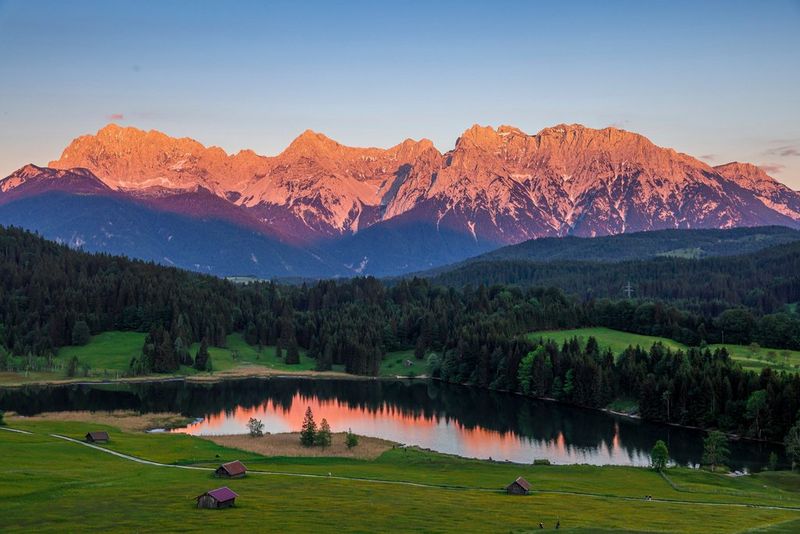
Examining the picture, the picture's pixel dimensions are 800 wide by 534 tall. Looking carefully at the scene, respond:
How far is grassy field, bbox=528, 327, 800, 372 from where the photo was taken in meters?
151

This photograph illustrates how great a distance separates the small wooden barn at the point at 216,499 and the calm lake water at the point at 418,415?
51211mm

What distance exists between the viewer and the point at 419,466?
303ft

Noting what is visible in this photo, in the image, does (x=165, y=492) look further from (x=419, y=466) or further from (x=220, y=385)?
(x=220, y=385)

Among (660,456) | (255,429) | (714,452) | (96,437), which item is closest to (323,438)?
Answer: (255,429)

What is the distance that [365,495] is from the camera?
68062mm

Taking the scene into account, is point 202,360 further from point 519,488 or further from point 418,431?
point 519,488

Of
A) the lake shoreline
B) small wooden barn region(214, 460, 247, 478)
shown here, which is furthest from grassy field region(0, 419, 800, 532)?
the lake shoreline

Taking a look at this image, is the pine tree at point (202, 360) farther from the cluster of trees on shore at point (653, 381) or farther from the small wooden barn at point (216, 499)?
the small wooden barn at point (216, 499)

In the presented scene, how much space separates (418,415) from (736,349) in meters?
74.2

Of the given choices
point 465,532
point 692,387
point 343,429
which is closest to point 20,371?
point 343,429

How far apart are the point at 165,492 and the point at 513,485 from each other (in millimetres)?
29346

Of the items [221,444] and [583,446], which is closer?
[221,444]

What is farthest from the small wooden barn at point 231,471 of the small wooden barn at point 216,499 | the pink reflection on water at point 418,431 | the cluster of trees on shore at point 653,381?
the cluster of trees on shore at point 653,381

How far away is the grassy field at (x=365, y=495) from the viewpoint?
186 ft
